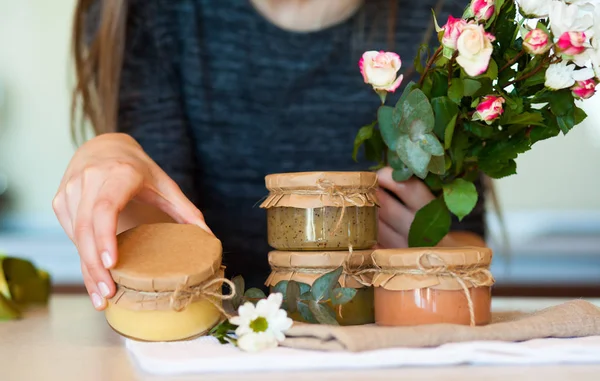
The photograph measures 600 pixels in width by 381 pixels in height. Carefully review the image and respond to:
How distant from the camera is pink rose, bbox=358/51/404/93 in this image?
0.68 metres

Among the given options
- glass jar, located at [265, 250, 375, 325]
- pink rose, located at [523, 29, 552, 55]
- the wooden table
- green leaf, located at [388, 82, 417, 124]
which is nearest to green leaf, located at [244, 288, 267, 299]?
glass jar, located at [265, 250, 375, 325]

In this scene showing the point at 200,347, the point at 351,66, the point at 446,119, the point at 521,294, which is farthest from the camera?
the point at 521,294

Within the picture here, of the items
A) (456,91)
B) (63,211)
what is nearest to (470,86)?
(456,91)

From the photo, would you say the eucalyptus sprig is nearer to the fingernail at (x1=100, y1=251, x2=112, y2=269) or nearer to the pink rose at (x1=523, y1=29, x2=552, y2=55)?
the fingernail at (x1=100, y1=251, x2=112, y2=269)

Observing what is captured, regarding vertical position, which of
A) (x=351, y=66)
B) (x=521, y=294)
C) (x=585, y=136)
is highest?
(x=351, y=66)

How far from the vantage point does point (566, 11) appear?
2.06 ft

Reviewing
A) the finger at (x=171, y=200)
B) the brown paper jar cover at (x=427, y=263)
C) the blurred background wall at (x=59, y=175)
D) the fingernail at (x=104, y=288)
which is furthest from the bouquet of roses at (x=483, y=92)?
the blurred background wall at (x=59, y=175)

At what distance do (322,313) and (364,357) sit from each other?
0.10 metres

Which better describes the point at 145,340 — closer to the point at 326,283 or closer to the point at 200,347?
the point at 200,347

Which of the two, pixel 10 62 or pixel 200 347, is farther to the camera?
pixel 10 62

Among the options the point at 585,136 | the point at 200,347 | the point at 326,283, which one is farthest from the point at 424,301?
the point at 585,136

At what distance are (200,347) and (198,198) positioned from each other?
2.46ft

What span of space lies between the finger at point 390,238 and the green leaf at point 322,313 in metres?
0.24

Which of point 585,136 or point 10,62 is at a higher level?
point 10,62
